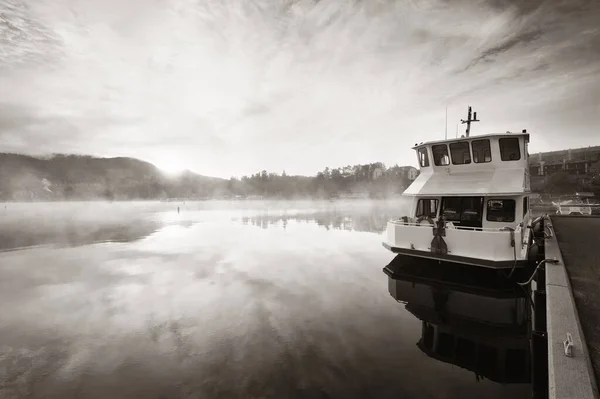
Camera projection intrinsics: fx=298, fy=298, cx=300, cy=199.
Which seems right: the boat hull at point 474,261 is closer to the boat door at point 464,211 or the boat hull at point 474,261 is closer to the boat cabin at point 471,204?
the boat cabin at point 471,204

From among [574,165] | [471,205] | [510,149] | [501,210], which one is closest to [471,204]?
[471,205]

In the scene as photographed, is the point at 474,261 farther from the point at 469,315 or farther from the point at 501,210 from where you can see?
the point at 501,210

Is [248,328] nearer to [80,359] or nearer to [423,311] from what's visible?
[80,359]

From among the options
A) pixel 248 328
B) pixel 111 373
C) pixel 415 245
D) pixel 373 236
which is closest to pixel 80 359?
pixel 111 373

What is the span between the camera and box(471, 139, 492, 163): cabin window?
603 inches

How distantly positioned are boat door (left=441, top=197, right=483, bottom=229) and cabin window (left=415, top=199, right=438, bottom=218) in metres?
0.62

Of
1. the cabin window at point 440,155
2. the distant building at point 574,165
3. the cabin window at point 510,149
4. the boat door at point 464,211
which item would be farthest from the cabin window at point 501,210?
the distant building at point 574,165

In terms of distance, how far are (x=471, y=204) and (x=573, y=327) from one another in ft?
34.2

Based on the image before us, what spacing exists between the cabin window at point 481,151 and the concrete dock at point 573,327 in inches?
231

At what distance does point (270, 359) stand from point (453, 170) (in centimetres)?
1389

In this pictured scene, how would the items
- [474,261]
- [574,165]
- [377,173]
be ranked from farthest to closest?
[377,173], [574,165], [474,261]

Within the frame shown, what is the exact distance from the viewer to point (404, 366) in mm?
Result: 7309

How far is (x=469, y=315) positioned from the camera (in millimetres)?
10336

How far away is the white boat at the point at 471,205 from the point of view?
11984 millimetres
